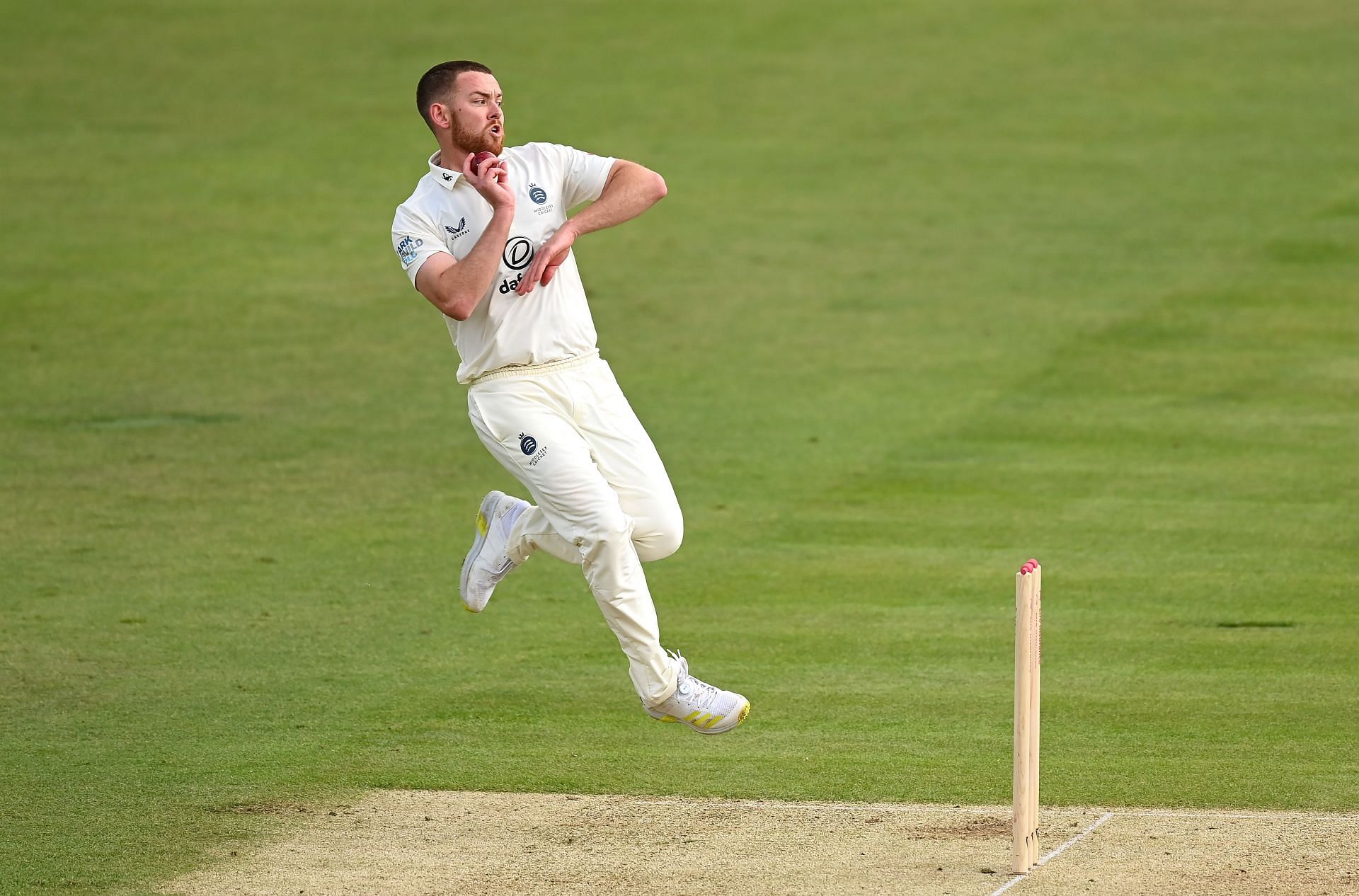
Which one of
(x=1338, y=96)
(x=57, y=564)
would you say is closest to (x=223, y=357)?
(x=57, y=564)

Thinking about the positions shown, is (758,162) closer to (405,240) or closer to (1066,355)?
(1066,355)

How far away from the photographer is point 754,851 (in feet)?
24.8

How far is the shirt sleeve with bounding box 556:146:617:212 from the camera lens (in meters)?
8.00

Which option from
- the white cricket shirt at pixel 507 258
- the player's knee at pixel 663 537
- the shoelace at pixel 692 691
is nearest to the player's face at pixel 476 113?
the white cricket shirt at pixel 507 258

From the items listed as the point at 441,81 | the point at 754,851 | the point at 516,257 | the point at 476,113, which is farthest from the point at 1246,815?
the point at 441,81

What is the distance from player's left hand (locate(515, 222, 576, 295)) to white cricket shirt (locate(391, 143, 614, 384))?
0.04 m

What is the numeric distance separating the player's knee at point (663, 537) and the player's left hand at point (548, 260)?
1.06m

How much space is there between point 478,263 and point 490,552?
160 cm

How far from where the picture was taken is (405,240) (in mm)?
7645

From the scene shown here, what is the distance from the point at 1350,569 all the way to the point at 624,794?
5.44 meters

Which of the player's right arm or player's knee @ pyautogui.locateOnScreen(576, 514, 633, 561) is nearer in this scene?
the player's right arm

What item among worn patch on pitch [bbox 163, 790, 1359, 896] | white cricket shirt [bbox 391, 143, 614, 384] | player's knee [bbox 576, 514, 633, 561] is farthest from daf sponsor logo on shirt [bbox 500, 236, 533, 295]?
worn patch on pitch [bbox 163, 790, 1359, 896]

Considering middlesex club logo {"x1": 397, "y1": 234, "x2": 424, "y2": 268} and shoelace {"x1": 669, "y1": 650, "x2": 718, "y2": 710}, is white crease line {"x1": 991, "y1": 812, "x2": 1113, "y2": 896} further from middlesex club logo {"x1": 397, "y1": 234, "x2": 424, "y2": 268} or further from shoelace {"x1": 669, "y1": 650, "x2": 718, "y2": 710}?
middlesex club logo {"x1": 397, "y1": 234, "x2": 424, "y2": 268}

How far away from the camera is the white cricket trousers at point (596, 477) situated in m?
7.63
